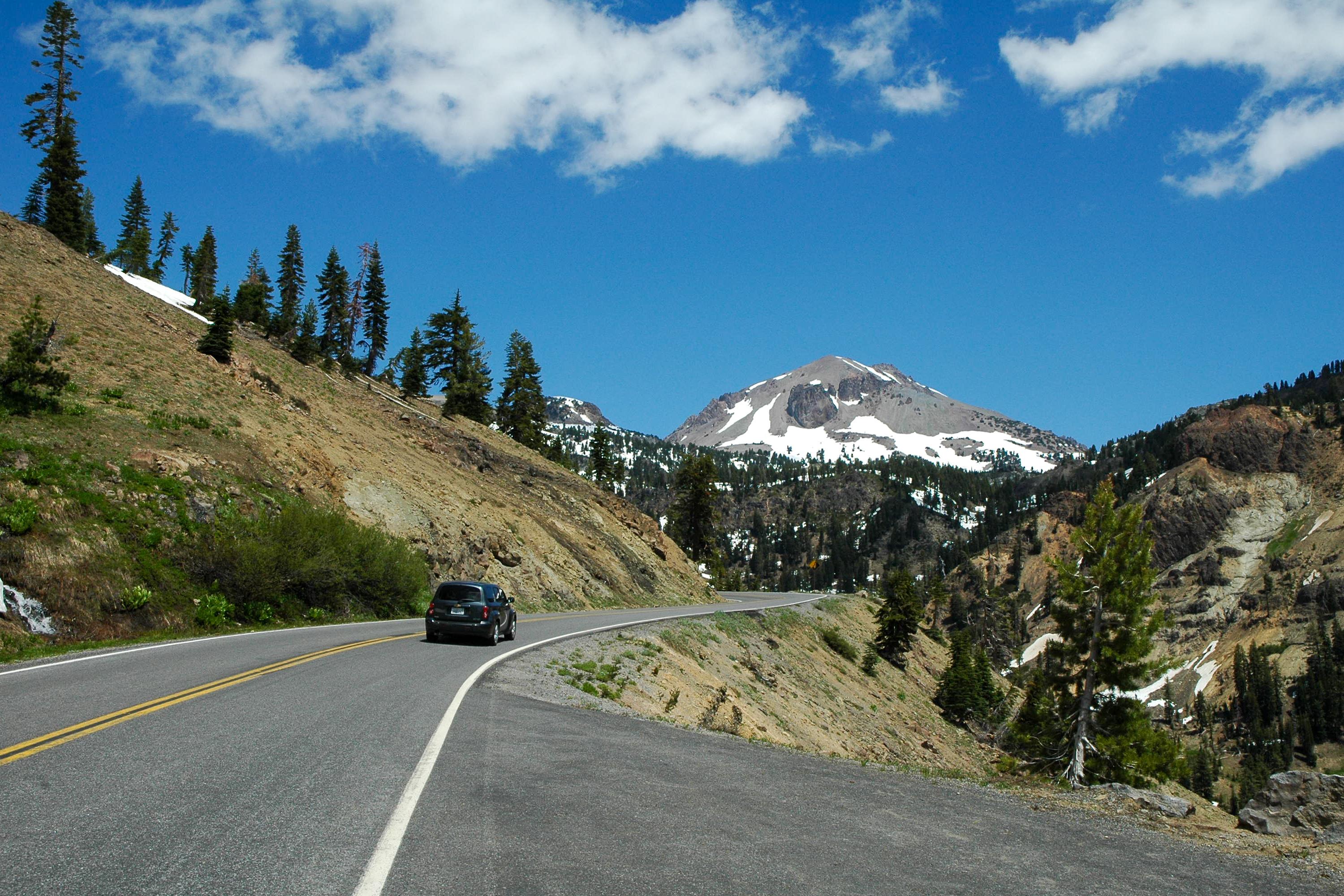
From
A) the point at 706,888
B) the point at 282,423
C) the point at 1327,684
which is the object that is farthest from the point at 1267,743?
the point at 706,888

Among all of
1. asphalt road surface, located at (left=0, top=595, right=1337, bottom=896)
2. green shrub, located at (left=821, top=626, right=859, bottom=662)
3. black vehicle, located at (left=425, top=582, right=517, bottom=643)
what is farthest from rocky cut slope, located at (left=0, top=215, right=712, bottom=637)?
green shrub, located at (left=821, top=626, right=859, bottom=662)

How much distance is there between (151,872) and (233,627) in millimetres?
17230

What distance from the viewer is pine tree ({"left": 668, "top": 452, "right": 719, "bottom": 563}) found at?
75625 millimetres

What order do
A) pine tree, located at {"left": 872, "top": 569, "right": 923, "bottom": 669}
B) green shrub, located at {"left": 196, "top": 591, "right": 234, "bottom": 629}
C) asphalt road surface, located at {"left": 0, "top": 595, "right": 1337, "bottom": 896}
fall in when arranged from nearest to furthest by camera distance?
asphalt road surface, located at {"left": 0, "top": 595, "right": 1337, "bottom": 896} → green shrub, located at {"left": 196, "top": 591, "right": 234, "bottom": 629} → pine tree, located at {"left": 872, "top": 569, "right": 923, "bottom": 669}

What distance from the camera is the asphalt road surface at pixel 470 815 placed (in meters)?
4.82

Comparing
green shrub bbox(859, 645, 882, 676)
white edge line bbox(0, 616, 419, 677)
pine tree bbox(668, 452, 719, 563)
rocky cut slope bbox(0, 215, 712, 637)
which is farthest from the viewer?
pine tree bbox(668, 452, 719, 563)

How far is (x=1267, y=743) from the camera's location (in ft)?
471

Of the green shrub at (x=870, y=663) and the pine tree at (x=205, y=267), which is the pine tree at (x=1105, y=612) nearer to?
the green shrub at (x=870, y=663)

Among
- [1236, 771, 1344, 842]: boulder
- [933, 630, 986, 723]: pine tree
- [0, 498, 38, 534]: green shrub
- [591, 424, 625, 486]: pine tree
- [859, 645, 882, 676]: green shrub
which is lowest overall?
[933, 630, 986, 723]: pine tree

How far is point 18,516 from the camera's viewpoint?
1719 centimetres

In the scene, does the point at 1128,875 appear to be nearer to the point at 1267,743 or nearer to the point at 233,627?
the point at 233,627

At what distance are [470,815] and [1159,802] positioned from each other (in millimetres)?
7462

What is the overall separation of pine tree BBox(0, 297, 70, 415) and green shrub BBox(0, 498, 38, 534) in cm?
629

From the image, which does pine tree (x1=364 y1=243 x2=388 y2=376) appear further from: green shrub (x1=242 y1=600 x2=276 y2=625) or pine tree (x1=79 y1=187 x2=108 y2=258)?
green shrub (x1=242 y1=600 x2=276 y2=625)
